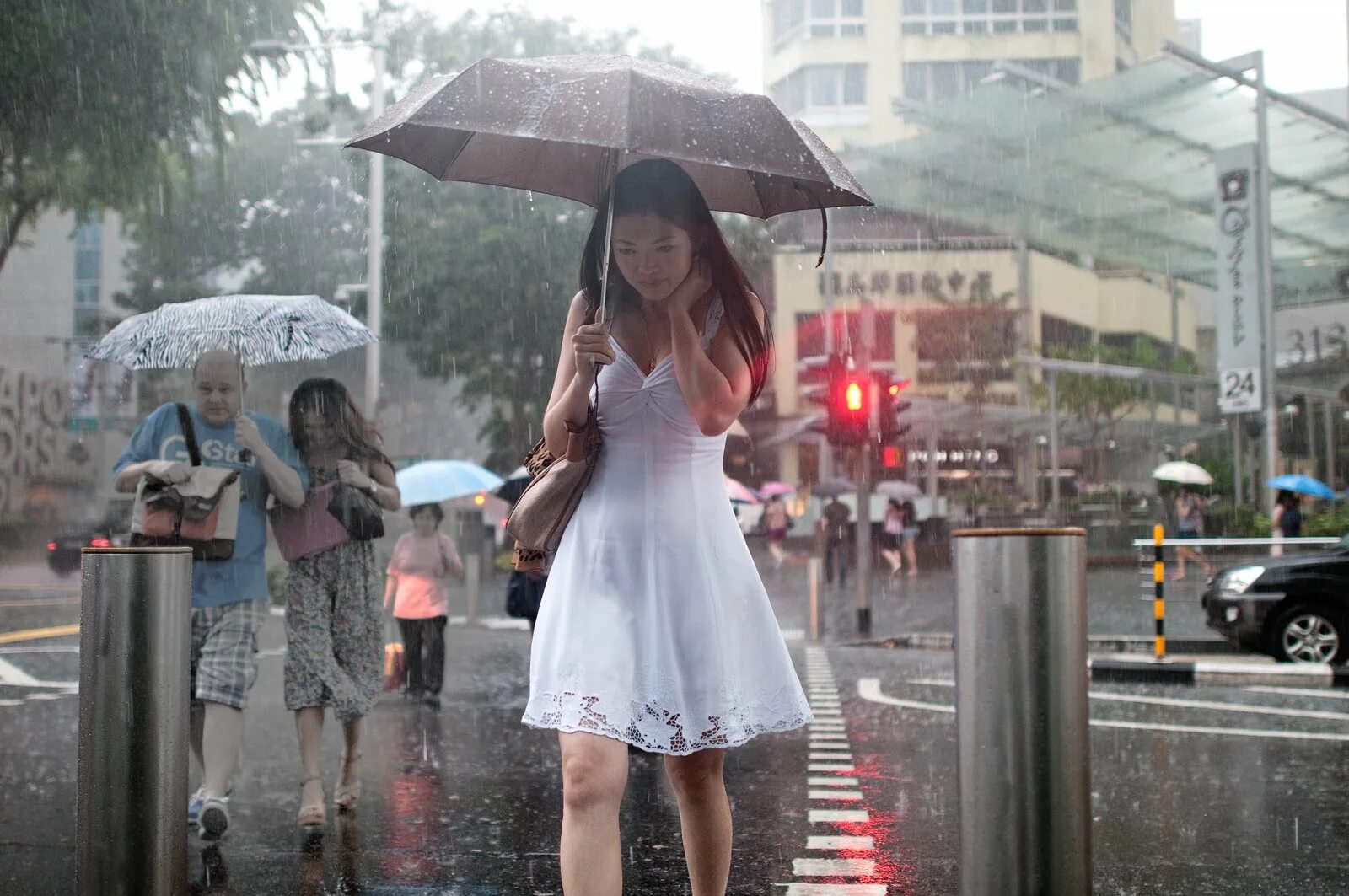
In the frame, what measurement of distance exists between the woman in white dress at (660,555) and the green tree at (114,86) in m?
9.36

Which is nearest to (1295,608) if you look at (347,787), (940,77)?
(347,787)

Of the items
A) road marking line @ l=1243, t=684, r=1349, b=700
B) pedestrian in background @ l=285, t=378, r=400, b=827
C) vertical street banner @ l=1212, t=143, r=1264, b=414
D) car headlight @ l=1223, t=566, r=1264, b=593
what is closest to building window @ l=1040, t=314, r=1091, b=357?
A: vertical street banner @ l=1212, t=143, r=1264, b=414

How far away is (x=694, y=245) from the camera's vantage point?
3.37 metres

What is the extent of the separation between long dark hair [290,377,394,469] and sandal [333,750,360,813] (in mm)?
1154

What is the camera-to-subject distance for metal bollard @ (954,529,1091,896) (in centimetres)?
241

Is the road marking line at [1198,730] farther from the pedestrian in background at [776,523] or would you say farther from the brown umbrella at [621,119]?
the pedestrian in background at [776,523]

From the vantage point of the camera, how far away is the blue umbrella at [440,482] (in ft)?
37.6

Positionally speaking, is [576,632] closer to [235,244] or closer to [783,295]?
[235,244]

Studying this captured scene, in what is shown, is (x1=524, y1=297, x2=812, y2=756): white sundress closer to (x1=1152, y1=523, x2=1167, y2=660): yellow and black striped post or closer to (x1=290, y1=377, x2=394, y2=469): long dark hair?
(x1=290, y1=377, x2=394, y2=469): long dark hair

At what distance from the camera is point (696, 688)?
323 cm

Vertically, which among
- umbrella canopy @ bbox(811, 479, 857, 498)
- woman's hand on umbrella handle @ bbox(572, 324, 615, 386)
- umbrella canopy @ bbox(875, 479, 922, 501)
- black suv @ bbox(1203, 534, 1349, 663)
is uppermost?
umbrella canopy @ bbox(875, 479, 922, 501)

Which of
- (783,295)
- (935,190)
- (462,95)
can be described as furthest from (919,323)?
(462,95)

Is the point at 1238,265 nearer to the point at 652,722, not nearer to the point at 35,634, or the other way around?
the point at 35,634

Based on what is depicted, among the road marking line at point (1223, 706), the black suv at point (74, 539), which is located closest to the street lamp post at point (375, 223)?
the black suv at point (74, 539)
